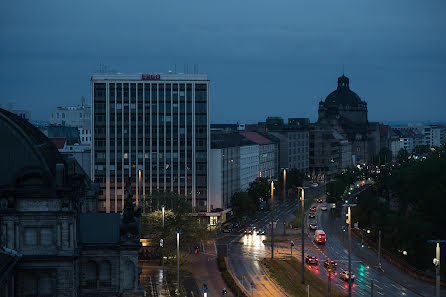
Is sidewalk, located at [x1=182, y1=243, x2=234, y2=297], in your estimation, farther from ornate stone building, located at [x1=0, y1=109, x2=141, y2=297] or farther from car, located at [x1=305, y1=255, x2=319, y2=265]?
ornate stone building, located at [x1=0, y1=109, x2=141, y2=297]

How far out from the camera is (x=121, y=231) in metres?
80.9

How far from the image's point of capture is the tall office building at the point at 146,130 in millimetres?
169250

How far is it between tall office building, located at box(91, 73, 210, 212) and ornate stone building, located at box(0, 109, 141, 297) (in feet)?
290

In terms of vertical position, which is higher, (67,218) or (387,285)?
(67,218)

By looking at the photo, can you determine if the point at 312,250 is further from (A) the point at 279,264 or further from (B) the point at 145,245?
(B) the point at 145,245

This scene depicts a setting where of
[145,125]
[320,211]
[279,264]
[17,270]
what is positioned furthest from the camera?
[320,211]

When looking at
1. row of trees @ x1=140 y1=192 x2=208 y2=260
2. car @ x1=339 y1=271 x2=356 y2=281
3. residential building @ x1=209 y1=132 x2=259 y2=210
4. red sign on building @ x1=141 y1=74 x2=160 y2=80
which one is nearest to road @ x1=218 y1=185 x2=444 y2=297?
car @ x1=339 y1=271 x2=356 y2=281

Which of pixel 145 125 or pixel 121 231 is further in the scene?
pixel 145 125

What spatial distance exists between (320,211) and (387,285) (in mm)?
89704

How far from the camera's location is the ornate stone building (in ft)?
252

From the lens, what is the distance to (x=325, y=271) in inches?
4537

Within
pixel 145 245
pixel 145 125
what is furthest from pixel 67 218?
pixel 145 125

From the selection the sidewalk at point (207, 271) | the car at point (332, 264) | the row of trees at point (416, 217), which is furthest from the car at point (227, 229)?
the car at point (332, 264)

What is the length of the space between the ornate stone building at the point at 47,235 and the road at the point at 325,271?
69.7 feet
